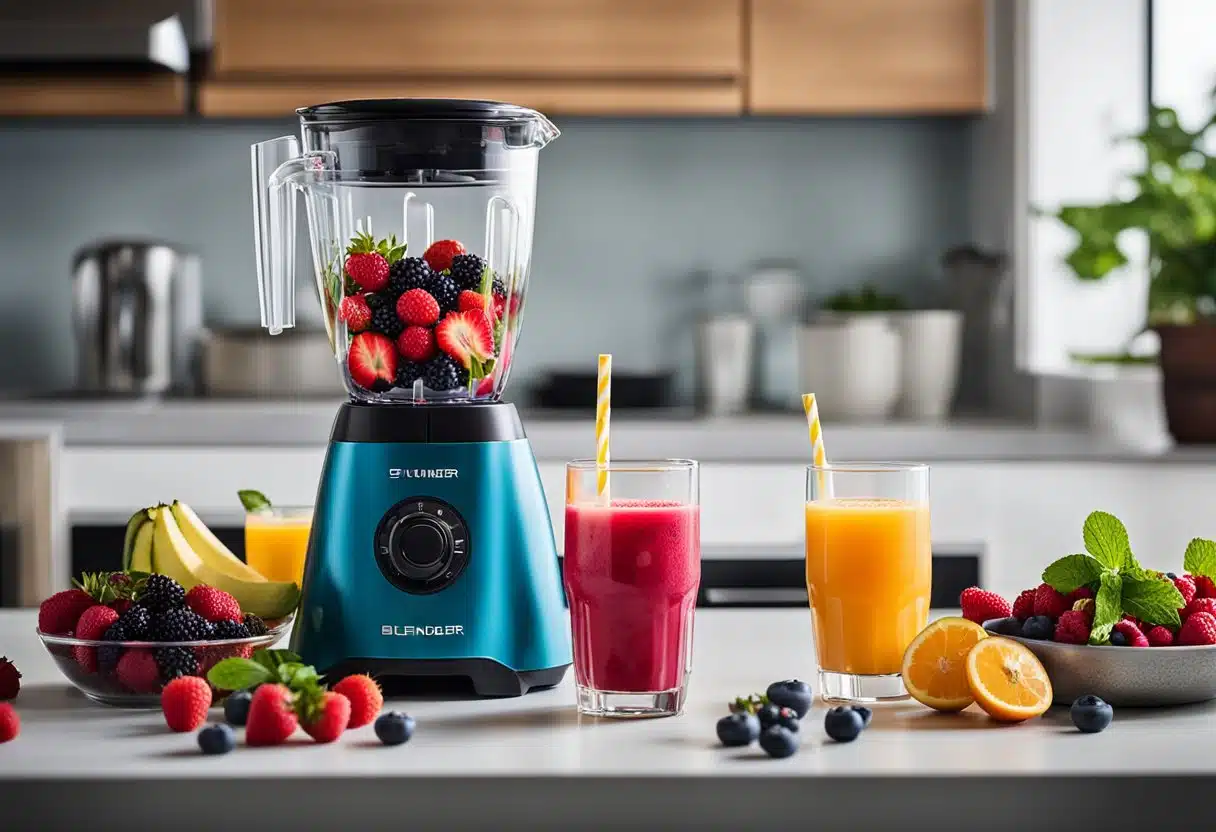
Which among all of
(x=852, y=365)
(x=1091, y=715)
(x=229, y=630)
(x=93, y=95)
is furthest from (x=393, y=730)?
(x=93, y=95)

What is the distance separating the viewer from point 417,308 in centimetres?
105

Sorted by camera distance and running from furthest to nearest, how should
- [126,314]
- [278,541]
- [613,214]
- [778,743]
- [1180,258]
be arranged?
[613,214], [126,314], [1180,258], [278,541], [778,743]

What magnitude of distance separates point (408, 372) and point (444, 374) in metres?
0.03

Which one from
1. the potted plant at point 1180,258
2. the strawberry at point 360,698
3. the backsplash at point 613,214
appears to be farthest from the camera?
the backsplash at point 613,214

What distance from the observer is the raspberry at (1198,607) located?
3.14 ft

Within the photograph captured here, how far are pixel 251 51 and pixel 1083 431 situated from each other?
1.71m

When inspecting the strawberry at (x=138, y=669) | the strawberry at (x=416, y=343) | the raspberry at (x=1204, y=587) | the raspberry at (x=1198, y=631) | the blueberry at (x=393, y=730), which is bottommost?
the blueberry at (x=393, y=730)

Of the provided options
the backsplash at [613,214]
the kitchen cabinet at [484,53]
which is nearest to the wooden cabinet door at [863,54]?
the kitchen cabinet at [484,53]

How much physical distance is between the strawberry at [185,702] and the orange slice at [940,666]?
0.44 metres

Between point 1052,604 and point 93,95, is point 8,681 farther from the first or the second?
point 93,95

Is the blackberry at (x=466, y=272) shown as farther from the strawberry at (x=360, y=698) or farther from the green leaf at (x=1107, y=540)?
the green leaf at (x=1107, y=540)

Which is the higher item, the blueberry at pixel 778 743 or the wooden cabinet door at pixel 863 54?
the wooden cabinet door at pixel 863 54

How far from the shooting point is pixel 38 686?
3.45 ft

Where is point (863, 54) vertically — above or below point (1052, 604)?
above
